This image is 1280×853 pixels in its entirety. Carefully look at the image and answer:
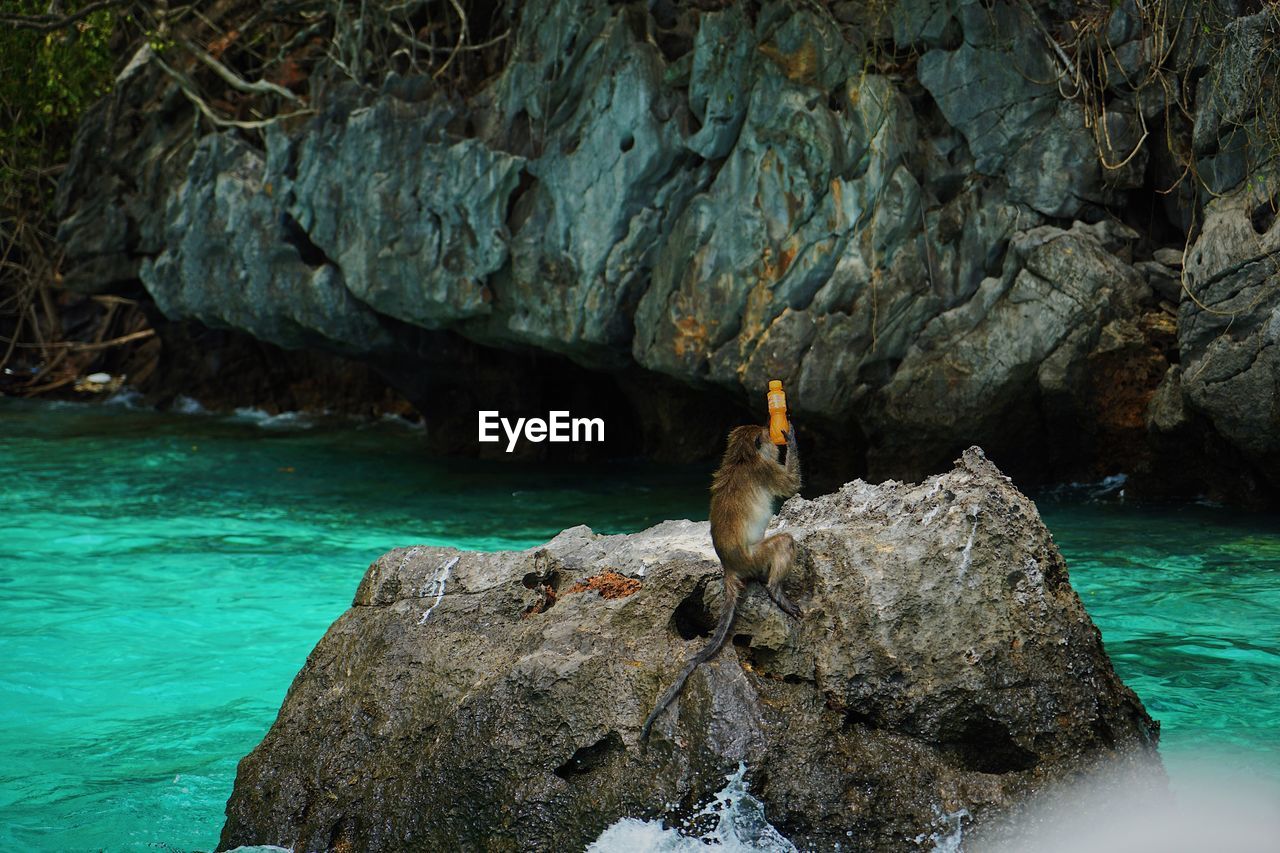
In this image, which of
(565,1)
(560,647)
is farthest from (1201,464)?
(560,647)

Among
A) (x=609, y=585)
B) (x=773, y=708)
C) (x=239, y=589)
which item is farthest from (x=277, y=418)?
(x=773, y=708)

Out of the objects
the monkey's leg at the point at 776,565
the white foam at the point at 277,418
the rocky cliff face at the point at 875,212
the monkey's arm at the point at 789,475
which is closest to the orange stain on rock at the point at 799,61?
the rocky cliff face at the point at 875,212

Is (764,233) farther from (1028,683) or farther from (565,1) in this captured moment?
(1028,683)

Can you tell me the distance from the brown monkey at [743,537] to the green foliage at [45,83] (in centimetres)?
1351

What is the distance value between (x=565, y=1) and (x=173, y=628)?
687cm

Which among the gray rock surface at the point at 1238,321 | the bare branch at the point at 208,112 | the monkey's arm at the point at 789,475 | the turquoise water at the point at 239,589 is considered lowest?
the turquoise water at the point at 239,589

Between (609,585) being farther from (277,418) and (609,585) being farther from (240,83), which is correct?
(277,418)

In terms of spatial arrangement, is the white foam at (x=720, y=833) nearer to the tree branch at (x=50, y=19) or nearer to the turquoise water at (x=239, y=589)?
the turquoise water at (x=239, y=589)

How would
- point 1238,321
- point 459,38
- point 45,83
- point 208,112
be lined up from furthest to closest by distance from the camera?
point 45,83 → point 208,112 → point 459,38 → point 1238,321

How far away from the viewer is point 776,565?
4773mm

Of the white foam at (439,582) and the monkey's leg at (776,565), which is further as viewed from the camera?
the white foam at (439,582)

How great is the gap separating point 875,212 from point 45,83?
1192 centimetres

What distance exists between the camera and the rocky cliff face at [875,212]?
33.8 feet

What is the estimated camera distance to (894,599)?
15.4 feet
